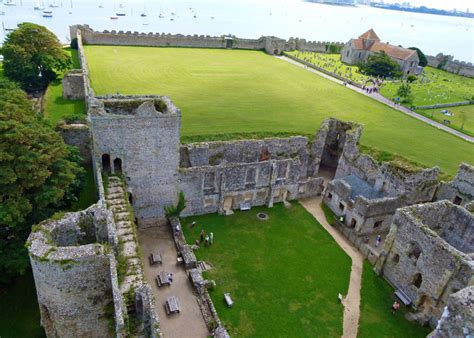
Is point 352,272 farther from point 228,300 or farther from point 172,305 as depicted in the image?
point 172,305

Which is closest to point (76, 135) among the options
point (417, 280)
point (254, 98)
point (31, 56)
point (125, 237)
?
point (125, 237)

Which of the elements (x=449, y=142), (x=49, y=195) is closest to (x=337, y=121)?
(x=449, y=142)

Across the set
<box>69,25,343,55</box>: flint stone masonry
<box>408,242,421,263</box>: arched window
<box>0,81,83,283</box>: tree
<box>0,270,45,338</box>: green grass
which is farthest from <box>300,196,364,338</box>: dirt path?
<box>69,25,343,55</box>: flint stone masonry

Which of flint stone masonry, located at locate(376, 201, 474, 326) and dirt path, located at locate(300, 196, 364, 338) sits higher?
flint stone masonry, located at locate(376, 201, 474, 326)

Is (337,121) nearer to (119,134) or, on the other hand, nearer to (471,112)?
(119,134)

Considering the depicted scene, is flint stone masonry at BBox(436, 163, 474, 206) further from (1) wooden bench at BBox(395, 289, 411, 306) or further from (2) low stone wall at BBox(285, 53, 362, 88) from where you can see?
(2) low stone wall at BBox(285, 53, 362, 88)
